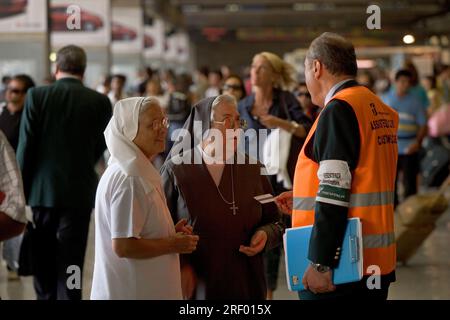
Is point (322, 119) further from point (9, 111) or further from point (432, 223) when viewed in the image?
point (432, 223)

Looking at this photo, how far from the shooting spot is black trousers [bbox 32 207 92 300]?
566 cm

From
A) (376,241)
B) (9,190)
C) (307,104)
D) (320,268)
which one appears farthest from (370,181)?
(307,104)

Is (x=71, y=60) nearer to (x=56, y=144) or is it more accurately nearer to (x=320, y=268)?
(x=56, y=144)

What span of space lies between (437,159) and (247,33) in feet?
90.0

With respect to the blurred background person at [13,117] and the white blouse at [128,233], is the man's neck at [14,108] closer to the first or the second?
the blurred background person at [13,117]

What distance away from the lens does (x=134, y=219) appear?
3.11 metres

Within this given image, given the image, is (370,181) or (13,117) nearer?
(370,181)

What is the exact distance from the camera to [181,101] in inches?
474

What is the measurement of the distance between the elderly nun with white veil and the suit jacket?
240 cm

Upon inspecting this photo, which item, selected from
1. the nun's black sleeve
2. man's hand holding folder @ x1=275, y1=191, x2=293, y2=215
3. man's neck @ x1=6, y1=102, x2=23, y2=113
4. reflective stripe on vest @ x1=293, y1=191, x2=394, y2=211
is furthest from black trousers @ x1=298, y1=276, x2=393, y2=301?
man's neck @ x1=6, y1=102, x2=23, y2=113

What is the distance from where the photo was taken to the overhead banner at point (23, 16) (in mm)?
10117

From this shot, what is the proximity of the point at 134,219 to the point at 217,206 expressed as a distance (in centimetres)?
84

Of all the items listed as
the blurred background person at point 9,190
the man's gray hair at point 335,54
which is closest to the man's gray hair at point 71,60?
the blurred background person at point 9,190
